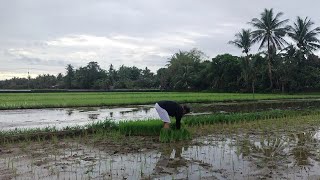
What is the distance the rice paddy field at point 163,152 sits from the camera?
19.8ft

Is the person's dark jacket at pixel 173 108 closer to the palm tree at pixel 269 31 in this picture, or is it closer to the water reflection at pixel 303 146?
the water reflection at pixel 303 146

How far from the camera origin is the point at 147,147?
8.37 meters

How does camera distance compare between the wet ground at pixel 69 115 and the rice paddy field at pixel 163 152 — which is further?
the wet ground at pixel 69 115

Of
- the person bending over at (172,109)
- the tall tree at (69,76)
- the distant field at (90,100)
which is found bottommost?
the distant field at (90,100)

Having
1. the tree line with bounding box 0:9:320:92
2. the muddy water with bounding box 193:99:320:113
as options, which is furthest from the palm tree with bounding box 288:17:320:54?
the muddy water with bounding box 193:99:320:113

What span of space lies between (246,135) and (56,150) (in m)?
5.29

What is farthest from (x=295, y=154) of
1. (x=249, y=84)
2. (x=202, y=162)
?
(x=249, y=84)

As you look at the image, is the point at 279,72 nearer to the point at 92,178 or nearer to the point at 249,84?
the point at 249,84

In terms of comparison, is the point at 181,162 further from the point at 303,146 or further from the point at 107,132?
the point at 107,132

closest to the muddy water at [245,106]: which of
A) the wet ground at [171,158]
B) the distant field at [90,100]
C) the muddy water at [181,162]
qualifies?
the distant field at [90,100]

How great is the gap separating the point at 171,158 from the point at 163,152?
63 centimetres

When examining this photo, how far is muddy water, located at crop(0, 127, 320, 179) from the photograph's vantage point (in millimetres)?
5918

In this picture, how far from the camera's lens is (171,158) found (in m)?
7.20

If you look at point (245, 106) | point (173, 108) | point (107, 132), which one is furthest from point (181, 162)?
point (245, 106)
